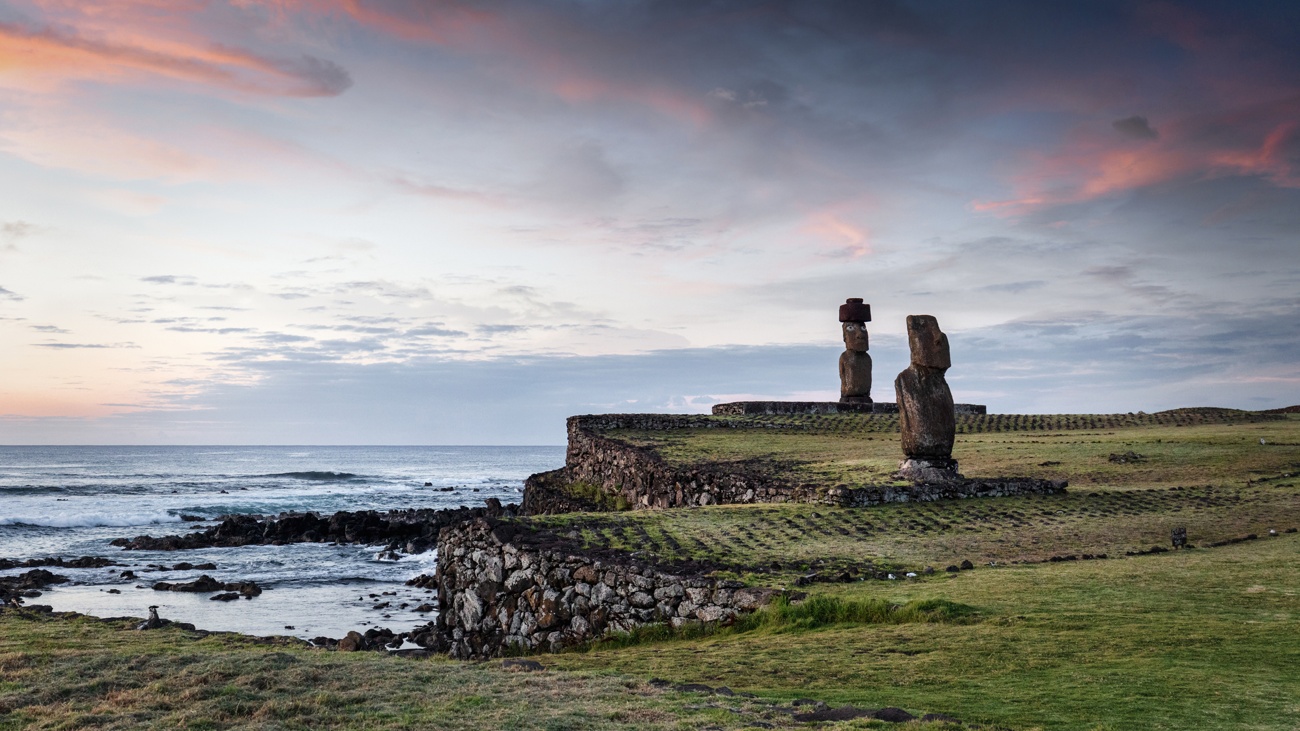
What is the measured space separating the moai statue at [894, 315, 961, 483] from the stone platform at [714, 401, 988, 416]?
27.1 meters

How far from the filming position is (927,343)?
2927cm

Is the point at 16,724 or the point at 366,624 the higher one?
the point at 16,724

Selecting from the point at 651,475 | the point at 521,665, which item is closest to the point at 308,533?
the point at 651,475

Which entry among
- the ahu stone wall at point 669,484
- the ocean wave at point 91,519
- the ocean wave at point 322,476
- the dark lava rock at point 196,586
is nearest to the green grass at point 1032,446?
the ahu stone wall at point 669,484

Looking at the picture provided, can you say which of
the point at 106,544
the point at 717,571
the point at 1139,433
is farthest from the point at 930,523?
the point at 106,544

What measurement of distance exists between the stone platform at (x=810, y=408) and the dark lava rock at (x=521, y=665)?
45.3m

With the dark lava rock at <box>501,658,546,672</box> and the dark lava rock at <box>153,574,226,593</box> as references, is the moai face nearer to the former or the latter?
the dark lava rock at <box>153,574,226,593</box>

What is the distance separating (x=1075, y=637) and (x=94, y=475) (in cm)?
11257

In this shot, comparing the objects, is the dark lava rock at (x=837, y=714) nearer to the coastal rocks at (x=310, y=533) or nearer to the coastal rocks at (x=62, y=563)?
the coastal rocks at (x=62, y=563)

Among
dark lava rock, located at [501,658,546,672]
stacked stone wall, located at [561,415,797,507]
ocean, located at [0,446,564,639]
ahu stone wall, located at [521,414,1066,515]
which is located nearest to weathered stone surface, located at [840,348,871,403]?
ahu stone wall, located at [521,414,1066,515]

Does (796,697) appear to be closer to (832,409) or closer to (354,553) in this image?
(354,553)

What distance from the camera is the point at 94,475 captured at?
101438mm

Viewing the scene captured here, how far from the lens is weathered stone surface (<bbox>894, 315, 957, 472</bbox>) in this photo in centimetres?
2909

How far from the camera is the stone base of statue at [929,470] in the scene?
94.5ft
